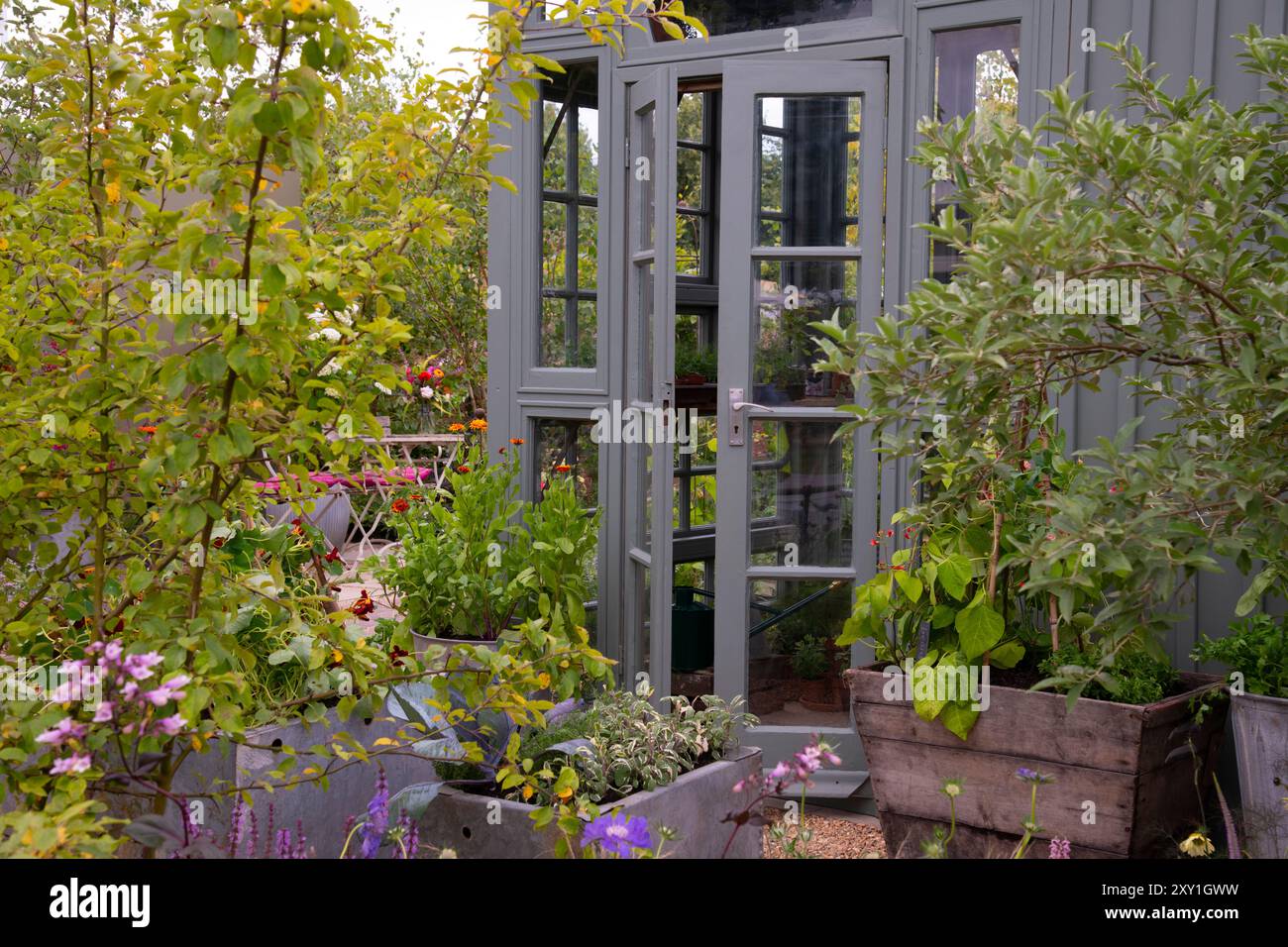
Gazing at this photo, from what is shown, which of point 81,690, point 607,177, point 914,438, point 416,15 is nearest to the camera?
point 81,690

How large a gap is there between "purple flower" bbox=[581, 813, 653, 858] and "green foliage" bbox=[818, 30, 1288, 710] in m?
0.89

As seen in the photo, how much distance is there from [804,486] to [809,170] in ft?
3.40

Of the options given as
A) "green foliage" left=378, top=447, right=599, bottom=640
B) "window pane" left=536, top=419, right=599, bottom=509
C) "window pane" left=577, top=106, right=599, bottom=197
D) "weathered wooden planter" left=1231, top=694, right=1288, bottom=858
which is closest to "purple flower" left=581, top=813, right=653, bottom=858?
"weathered wooden planter" left=1231, top=694, right=1288, bottom=858

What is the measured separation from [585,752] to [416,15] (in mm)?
12390

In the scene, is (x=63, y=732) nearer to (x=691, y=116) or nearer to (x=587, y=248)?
(x=587, y=248)

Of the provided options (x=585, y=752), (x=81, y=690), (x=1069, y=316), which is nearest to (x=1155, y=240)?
(x=1069, y=316)

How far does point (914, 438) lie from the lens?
2697 mm

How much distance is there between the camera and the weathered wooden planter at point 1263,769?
278cm

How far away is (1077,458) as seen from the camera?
349 cm

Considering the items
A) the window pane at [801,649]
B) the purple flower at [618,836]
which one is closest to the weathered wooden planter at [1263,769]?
the window pane at [801,649]

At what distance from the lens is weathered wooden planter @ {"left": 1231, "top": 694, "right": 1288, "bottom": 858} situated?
2781 mm
